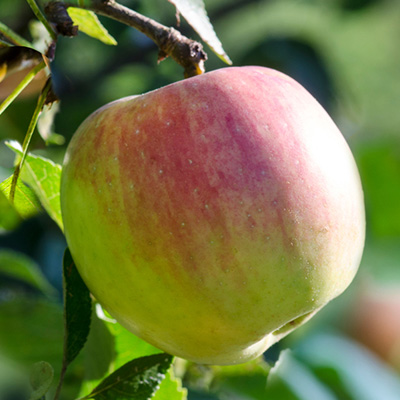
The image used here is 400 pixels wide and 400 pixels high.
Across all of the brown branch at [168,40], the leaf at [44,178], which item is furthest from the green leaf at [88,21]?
the leaf at [44,178]

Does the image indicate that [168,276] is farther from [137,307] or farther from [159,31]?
[159,31]

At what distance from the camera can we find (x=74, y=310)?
24.9 inches

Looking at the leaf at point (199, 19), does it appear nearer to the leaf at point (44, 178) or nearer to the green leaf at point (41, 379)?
the leaf at point (44, 178)

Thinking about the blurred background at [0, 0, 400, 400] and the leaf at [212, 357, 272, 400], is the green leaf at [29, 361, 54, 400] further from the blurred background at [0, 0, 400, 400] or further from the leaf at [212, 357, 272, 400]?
the leaf at [212, 357, 272, 400]

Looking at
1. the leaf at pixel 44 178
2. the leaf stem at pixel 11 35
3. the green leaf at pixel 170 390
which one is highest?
the leaf stem at pixel 11 35

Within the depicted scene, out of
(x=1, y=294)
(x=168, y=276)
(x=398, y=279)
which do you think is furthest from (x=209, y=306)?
(x=1, y=294)

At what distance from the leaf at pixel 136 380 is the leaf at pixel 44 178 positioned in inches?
8.5

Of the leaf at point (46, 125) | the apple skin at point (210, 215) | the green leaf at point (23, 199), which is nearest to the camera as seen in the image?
the apple skin at point (210, 215)

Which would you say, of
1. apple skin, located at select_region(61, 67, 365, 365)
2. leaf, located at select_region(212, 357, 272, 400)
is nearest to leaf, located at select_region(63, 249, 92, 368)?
apple skin, located at select_region(61, 67, 365, 365)

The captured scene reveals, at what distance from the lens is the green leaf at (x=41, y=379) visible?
0.55 meters

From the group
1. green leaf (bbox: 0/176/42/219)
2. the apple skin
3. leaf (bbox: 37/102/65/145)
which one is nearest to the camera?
the apple skin

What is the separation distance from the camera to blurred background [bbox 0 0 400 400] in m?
0.57

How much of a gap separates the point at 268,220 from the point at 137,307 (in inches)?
5.9

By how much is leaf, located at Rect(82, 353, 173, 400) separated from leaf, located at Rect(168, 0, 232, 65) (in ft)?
1.05
